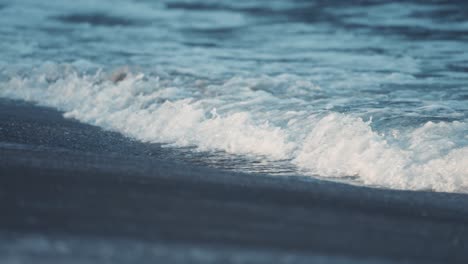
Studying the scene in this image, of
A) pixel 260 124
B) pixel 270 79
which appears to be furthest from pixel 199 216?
pixel 270 79

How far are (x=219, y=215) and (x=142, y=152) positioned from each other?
3.19 m

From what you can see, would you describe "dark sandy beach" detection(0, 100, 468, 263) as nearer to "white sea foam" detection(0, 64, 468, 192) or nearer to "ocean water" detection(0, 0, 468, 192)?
"white sea foam" detection(0, 64, 468, 192)

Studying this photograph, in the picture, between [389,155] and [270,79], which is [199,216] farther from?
[270,79]

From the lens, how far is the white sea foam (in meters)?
7.02

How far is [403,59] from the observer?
14.2 meters

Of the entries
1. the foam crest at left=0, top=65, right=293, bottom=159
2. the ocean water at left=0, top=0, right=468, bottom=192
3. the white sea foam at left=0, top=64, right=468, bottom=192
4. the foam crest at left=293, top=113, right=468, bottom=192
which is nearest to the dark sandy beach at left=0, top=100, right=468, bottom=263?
the foam crest at left=293, top=113, right=468, bottom=192

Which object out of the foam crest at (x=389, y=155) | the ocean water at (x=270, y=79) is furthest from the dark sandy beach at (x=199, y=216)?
the ocean water at (x=270, y=79)

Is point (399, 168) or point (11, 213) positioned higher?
point (11, 213)

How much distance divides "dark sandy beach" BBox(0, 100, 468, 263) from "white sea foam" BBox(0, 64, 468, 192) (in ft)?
2.23

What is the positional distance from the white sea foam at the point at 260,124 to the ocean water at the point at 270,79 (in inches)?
0.7

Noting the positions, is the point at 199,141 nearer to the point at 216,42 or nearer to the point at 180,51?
the point at 180,51

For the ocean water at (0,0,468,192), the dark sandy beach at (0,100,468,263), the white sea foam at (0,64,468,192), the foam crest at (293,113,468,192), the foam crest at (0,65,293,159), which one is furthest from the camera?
the foam crest at (0,65,293,159)

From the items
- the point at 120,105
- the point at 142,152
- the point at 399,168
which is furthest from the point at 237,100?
the point at 399,168

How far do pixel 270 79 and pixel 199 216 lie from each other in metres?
7.51
